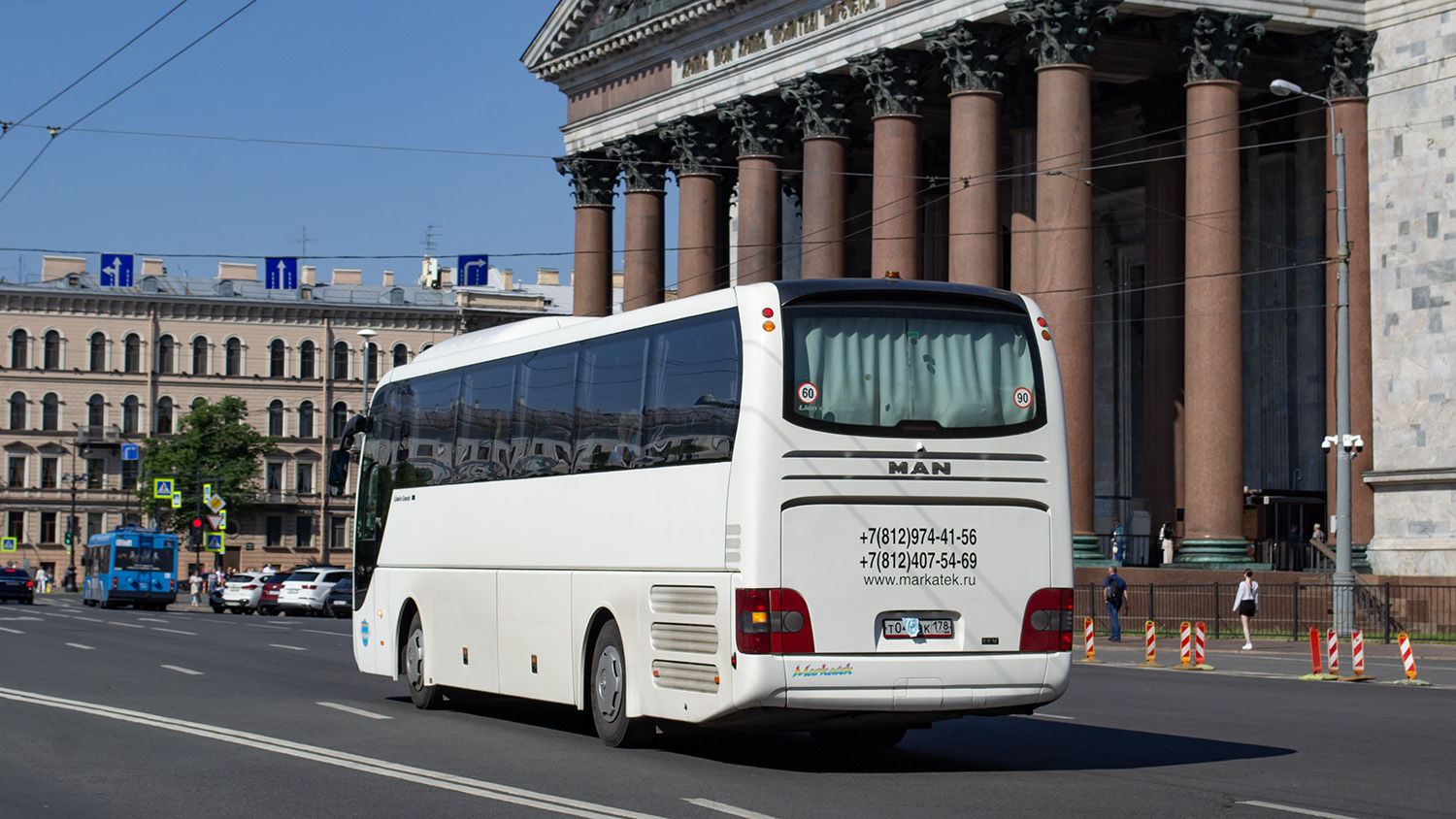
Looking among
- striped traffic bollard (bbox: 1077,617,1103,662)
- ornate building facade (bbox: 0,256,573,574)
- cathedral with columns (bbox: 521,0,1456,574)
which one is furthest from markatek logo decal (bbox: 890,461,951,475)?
ornate building facade (bbox: 0,256,573,574)

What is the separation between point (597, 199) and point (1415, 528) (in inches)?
1004

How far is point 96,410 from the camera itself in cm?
10750

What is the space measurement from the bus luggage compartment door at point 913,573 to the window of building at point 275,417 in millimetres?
100216

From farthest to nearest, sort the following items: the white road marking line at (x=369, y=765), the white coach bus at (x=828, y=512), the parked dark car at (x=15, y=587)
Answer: the parked dark car at (x=15, y=587)
the white coach bus at (x=828, y=512)
the white road marking line at (x=369, y=765)

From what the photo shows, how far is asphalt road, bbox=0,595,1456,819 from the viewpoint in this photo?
11820mm

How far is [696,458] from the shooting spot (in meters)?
14.3

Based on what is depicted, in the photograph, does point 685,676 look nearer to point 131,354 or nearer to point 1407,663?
point 1407,663

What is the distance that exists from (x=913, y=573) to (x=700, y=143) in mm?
38243

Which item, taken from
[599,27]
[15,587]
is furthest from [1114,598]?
[15,587]

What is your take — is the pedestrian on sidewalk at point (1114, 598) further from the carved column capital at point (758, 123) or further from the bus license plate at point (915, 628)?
the bus license plate at point (915, 628)

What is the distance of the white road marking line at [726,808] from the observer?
36.8ft

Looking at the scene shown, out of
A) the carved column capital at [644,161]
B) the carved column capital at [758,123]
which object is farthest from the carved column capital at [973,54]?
the carved column capital at [644,161]

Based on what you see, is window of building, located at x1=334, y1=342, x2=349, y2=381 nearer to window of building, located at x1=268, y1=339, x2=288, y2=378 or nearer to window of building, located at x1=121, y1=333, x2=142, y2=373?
window of building, located at x1=268, y1=339, x2=288, y2=378

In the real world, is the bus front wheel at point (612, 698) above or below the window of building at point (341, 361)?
below
